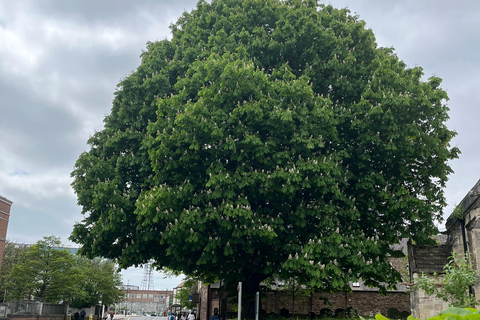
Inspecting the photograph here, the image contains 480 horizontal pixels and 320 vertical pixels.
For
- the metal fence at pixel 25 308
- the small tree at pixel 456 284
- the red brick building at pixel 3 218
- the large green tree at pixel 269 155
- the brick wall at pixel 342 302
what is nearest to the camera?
the small tree at pixel 456 284

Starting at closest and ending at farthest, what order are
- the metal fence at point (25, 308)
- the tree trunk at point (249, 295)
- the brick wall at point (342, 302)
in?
1. the tree trunk at point (249, 295)
2. the brick wall at point (342, 302)
3. the metal fence at point (25, 308)

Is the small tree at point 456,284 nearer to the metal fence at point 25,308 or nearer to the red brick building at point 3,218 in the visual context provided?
the metal fence at point 25,308

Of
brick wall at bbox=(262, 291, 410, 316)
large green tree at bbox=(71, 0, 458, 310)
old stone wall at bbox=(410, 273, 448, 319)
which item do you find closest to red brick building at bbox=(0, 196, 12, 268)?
brick wall at bbox=(262, 291, 410, 316)

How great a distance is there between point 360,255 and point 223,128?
20.6 ft

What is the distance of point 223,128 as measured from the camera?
563 inches

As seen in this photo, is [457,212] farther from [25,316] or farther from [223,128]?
[25,316]

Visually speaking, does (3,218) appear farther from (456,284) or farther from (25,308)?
(456,284)

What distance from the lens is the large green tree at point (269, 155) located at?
1449 centimetres

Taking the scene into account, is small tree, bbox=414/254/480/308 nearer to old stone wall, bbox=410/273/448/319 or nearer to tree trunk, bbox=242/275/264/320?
old stone wall, bbox=410/273/448/319

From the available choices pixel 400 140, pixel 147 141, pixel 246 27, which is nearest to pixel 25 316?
pixel 147 141

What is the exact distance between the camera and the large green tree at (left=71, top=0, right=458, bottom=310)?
47.5 ft

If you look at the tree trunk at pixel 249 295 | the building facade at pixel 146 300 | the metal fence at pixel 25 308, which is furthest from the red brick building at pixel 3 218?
the building facade at pixel 146 300

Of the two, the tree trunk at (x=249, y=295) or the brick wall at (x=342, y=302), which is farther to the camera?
the brick wall at (x=342, y=302)

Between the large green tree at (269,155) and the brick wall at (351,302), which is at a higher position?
the large green tree at (269,155)
